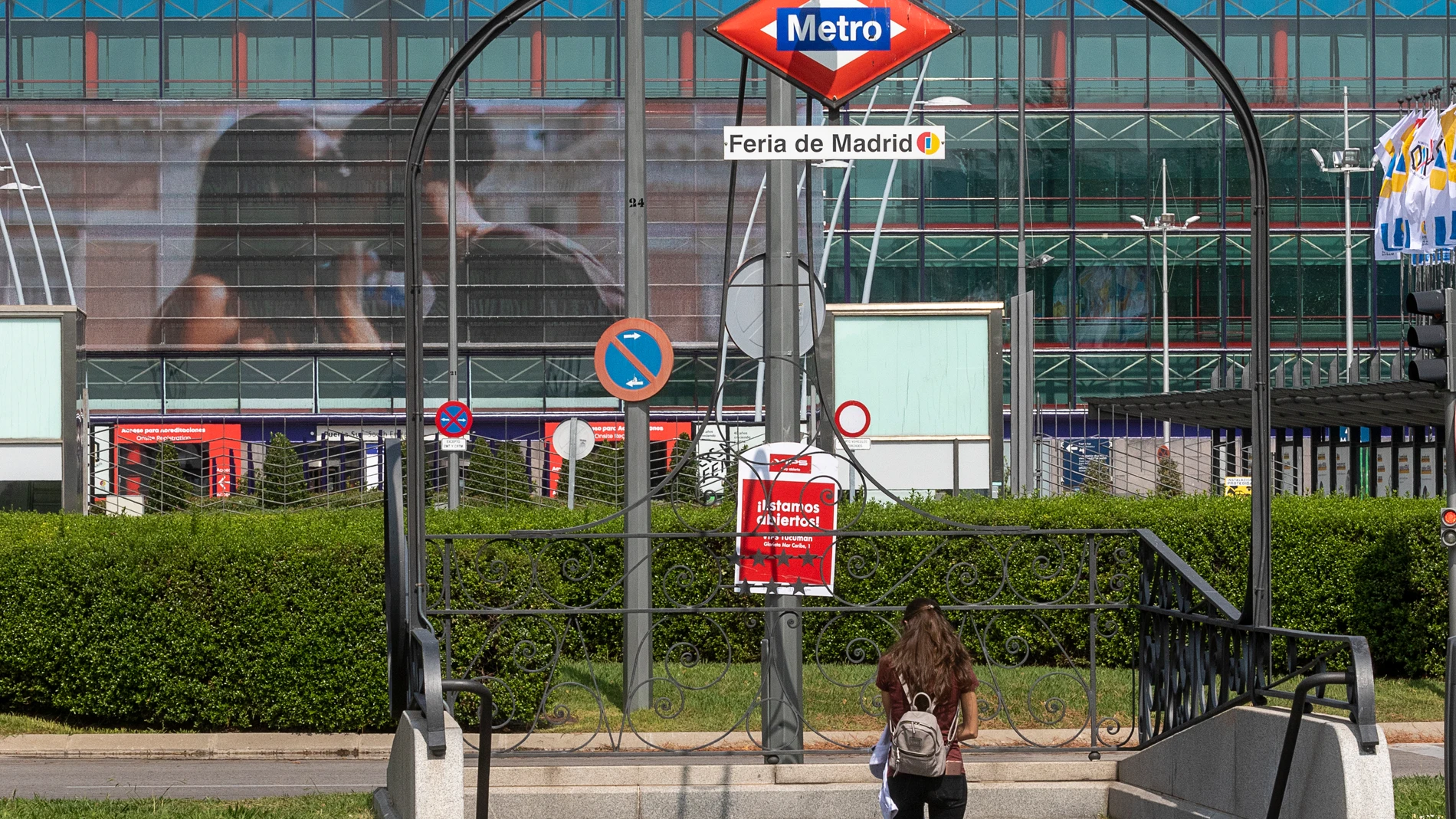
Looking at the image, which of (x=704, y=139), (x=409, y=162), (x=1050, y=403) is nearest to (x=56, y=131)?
(x=704, y=139)

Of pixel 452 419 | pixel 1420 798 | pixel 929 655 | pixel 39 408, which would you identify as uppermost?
pixel 39 408

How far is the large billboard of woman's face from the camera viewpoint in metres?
57.9

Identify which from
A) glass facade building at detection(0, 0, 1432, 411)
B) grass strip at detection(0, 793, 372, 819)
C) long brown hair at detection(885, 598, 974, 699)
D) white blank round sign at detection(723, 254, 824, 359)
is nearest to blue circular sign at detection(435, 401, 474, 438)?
grass strip at detection(0, 793, 372, 819)

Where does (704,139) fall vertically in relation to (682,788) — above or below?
above

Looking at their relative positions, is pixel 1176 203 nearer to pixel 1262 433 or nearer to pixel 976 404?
pixel 976 404

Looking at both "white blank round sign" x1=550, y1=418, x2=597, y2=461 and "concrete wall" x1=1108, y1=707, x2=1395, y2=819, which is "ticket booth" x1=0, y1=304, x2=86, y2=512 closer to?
"white blank round sign" x1=550, y1=418, x2=597, y2=461

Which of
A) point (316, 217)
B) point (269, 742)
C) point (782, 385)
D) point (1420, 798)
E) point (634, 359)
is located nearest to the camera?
point (782, 385)

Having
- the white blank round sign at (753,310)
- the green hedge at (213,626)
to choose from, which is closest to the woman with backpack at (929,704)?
the white blank round sign at (753,310)

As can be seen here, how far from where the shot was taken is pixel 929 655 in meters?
6.27

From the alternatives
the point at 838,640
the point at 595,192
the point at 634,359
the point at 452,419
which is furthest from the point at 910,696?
the point at 595,192

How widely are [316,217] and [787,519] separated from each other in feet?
171

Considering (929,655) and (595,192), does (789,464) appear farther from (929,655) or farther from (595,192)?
(595,192)

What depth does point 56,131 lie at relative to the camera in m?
57.9

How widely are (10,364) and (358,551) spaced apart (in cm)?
1118
